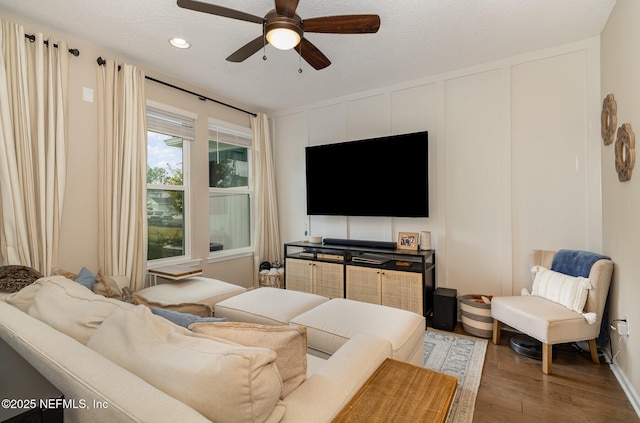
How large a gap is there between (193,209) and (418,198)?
261cm

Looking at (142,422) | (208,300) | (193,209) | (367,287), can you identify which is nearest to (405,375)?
(142,422)

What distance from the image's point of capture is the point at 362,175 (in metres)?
3.71

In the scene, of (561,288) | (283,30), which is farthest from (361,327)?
(283,30)

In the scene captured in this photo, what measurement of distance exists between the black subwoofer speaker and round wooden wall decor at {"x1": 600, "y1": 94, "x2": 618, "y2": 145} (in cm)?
180

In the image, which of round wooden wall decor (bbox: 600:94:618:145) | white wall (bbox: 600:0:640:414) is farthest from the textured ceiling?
round wooden wall decor (bbox: 600:94:618:145)

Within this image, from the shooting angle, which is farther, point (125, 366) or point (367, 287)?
point (367, 287)

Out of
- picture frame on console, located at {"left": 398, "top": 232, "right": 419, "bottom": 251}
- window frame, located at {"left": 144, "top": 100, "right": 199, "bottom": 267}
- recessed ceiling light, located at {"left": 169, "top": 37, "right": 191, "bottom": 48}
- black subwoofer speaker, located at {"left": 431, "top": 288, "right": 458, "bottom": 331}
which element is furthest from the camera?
picture frame on console, located at {"left": 398, "top": 232, "right": 419, "bottom": 251}

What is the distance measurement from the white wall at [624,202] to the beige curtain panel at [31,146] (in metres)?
4.05

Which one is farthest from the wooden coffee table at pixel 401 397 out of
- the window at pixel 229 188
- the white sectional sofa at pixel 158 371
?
the window at pixel 229 188

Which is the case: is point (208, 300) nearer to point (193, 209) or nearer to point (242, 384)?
point (193, 209)

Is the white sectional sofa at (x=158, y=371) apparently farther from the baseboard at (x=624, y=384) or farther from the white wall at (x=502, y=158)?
the white wall at (x=502, y=158)

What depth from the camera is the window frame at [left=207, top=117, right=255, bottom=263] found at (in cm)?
392

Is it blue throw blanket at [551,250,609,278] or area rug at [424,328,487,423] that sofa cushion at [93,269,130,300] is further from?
blue throw blanket at [551,250,609,278]

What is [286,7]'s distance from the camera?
5.73 ft
